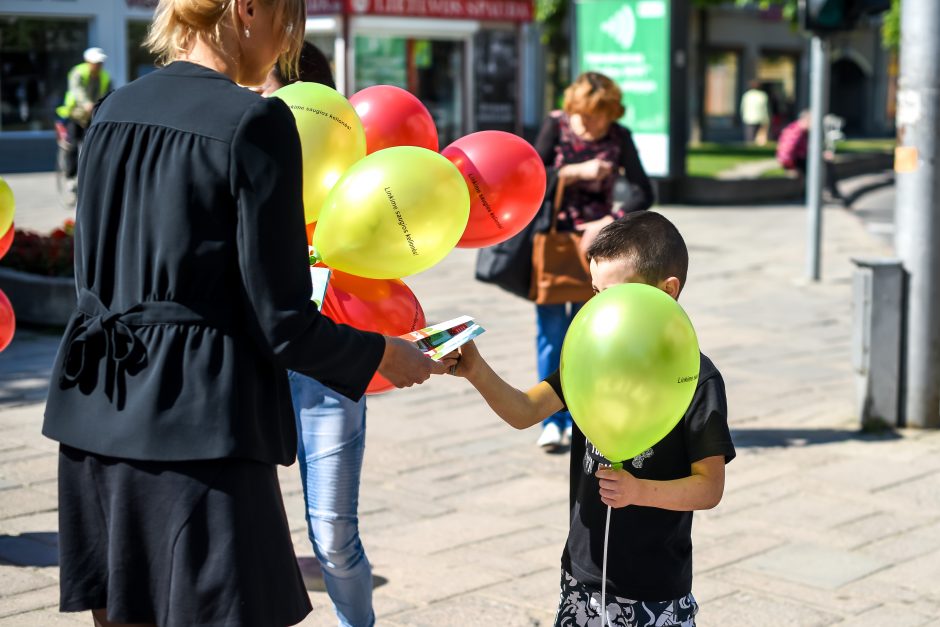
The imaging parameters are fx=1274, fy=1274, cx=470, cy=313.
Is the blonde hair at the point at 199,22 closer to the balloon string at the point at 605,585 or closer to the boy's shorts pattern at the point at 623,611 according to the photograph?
the balloon string at the point at 605,585

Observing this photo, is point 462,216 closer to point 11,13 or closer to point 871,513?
point 871,513

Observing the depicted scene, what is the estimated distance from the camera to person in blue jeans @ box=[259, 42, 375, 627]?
127 inches

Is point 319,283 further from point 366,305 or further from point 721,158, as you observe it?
point 721,158

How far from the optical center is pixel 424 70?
74.8 ft

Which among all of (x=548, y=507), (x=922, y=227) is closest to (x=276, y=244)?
(x=548, y=507)

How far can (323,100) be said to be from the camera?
273 cm

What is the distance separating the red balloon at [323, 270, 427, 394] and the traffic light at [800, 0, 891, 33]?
7.24 metres

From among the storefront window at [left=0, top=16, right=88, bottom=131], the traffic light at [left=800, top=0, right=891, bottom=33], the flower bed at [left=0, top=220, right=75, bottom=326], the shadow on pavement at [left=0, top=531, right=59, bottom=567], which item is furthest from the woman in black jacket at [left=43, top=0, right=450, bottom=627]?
the storefront window at [left=0, top=16, right=88, bottom=131]

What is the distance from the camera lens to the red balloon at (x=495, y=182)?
301 centimetres

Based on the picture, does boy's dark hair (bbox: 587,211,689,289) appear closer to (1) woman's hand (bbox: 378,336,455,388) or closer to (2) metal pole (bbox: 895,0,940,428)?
(1) woman's hand (bbox: 378,336,455,388)

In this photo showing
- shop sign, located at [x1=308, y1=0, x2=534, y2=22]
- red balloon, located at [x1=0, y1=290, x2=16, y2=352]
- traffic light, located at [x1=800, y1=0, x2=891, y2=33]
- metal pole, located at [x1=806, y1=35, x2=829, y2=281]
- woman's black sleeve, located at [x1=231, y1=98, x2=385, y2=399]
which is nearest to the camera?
woman's black sleeve, located at [x1=231, y1=98, x2=385, y2=399]

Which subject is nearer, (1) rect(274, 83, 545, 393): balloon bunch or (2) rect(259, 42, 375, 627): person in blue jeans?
(1) rect(274, 83, 545, 393): balloon bunch

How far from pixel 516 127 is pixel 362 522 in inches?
767

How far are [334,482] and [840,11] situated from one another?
7282 millimetres
